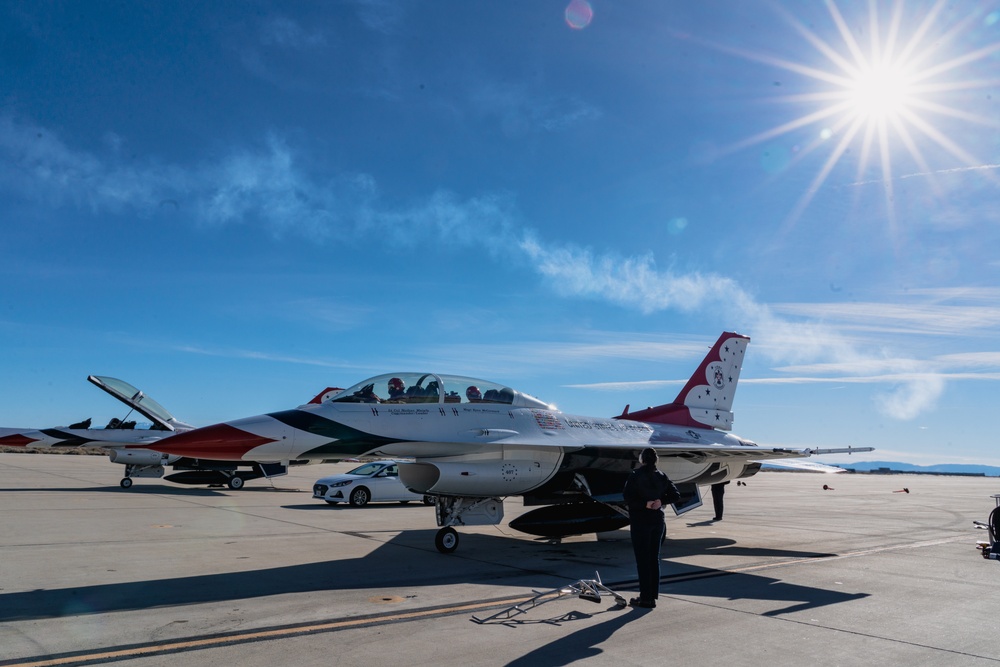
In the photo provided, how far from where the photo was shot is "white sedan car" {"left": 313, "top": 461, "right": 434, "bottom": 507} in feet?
60.5

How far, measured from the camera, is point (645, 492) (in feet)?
23.1

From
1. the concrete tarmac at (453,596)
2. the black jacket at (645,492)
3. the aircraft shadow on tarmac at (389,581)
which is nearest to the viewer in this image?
the concrete tarmac at (453,596)

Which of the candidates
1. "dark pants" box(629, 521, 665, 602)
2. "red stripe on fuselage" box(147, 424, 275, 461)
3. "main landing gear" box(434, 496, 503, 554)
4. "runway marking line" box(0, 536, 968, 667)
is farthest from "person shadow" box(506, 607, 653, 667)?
"red stripe on fuselage" box(147, 424, 275, 461)

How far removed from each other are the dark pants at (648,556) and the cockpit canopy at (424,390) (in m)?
4.54

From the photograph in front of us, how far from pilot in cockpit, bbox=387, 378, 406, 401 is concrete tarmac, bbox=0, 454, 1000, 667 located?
2.43m

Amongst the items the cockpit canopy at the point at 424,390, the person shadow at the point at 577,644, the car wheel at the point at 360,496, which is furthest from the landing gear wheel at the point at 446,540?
the car wheel at the point at 360,496

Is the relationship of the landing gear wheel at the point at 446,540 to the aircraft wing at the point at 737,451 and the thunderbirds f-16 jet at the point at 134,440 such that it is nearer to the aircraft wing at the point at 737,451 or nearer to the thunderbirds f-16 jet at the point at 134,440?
the aircraft wing at the point at 737,451

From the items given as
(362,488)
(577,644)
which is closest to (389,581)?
(577,644)

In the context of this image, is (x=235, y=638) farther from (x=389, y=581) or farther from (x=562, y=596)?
(x=562, y=596)

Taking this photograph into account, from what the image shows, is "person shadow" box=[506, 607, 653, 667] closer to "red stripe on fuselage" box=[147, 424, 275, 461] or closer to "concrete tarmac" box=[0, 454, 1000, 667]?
"concrete tarmac" box=[0, 454, 1000, 667]

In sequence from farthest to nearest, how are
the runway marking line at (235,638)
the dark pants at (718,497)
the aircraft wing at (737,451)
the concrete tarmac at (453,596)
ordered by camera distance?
the dark pants at (718,497)
the aircraft wing at (737,451)
the concrete tarmac at (453,596)
the runway marking line at (235,638)

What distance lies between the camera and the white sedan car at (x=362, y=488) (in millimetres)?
18438

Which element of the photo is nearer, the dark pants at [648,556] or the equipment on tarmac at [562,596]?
the equipment on tarmac at [562,596]

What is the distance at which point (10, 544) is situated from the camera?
10172 mm
